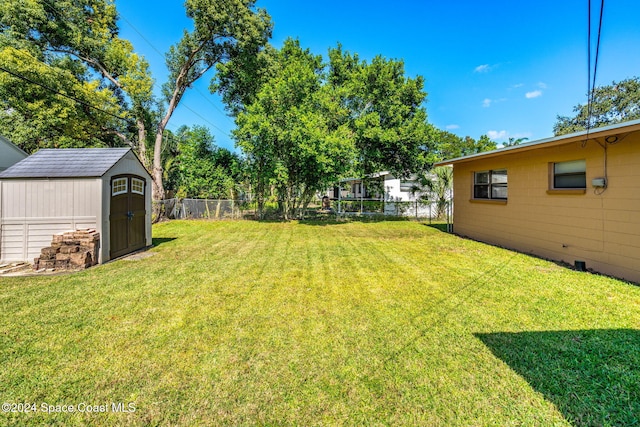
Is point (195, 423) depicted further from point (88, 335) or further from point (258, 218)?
point (258, 218)

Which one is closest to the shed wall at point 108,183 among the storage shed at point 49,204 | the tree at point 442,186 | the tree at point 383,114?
the storage shed at point 49,204

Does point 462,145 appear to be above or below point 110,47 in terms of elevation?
below

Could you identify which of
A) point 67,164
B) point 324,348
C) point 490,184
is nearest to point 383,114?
point 490,184

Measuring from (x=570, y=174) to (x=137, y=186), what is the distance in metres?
10.6

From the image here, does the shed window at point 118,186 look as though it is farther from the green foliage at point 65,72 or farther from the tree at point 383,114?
the green foliage at point 65,72

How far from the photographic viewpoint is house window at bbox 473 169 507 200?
786cm

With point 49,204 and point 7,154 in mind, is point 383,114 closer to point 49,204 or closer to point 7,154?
point 49,204

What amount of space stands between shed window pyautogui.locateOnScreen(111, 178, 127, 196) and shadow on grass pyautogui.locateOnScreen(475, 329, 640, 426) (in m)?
7.67

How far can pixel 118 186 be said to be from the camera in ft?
20.9

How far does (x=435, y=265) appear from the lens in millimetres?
5668

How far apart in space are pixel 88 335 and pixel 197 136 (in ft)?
44.6

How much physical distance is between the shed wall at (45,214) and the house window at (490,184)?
1055 cm

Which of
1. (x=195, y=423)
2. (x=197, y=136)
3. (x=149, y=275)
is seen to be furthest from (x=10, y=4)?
(x=195, y=423)

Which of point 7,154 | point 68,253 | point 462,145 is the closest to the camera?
point 68,253
